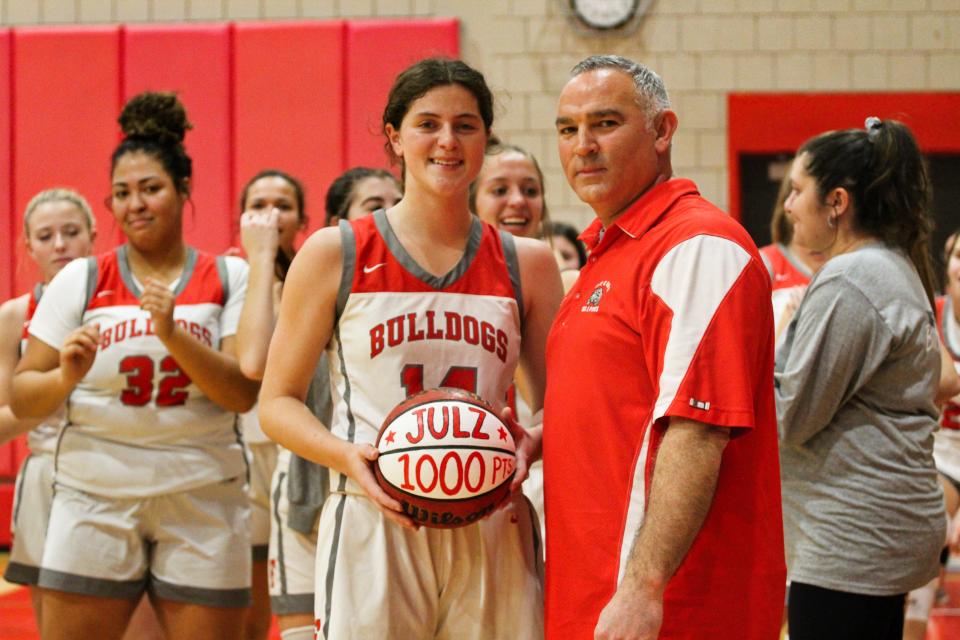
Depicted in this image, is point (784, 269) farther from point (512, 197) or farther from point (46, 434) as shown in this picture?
point (46, 434)

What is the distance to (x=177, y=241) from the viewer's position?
330cm

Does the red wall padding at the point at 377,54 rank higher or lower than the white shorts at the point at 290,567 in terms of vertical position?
higher

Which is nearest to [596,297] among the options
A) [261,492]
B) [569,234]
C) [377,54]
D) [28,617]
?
[261,492]

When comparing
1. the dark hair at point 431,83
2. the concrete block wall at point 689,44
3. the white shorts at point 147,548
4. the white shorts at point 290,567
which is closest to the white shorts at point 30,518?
the white shorts at point 147,548

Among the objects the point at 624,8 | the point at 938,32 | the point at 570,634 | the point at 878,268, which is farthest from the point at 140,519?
the point at 938,32

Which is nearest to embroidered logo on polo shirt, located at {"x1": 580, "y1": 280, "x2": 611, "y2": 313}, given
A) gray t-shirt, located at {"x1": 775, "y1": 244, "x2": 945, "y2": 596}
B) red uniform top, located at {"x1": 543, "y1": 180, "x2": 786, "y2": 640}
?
red uniform top, located at {"x1": 543, "y1": 180, "x2": 786, "y2": 640}

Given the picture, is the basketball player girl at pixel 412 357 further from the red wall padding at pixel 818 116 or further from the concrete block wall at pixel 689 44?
the red wall padding at pixel 818 116

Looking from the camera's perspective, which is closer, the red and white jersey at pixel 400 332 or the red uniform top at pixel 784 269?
the red and white jersey at pixel 400 332

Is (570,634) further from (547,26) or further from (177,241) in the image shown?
(547,26)

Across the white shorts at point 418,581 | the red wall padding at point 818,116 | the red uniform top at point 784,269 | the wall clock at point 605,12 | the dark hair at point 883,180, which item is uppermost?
the wall clock at point 605,12

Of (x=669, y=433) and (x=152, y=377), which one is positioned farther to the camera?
(x=152, y=377)

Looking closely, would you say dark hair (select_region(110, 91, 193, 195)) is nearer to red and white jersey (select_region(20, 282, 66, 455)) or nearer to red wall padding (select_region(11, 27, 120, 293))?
red and white jersey (select_region(20, 282, 66, 455))

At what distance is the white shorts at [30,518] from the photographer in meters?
3.79

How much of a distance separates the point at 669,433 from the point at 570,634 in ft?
1.46
